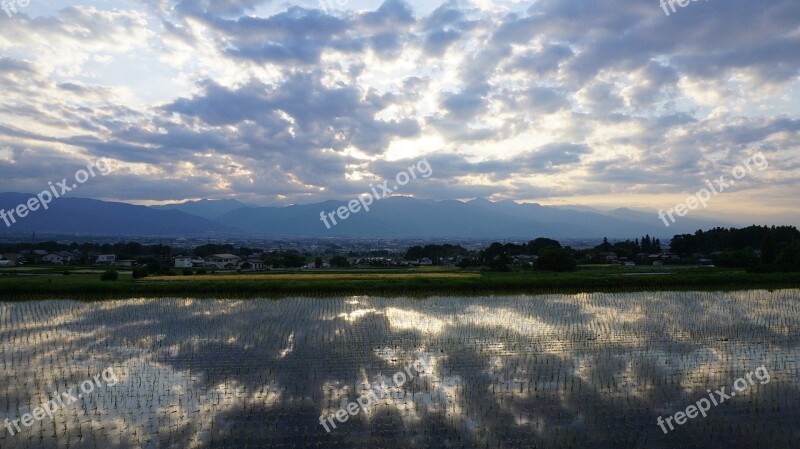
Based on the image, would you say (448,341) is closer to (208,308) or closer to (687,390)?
(687,390)

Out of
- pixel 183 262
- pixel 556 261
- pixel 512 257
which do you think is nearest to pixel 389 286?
pixel 556 261

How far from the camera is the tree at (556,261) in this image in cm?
3594

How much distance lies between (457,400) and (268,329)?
7.62 meters

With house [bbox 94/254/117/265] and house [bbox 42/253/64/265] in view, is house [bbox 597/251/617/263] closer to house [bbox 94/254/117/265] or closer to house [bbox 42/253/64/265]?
house [bbox 94/254/117/265]

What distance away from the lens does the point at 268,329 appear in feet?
45.9

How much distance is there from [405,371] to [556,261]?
1134 inches

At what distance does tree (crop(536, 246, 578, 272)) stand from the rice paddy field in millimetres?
18534

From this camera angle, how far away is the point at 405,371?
992 cm

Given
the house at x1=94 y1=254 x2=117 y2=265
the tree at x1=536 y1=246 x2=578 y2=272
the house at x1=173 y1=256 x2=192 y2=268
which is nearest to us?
the tree at x1=536 y1=246 x2=578 y2=272

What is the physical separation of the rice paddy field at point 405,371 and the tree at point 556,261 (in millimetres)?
18534

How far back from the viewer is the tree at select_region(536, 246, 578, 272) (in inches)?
1415

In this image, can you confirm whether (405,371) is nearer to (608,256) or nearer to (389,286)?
(389,286)

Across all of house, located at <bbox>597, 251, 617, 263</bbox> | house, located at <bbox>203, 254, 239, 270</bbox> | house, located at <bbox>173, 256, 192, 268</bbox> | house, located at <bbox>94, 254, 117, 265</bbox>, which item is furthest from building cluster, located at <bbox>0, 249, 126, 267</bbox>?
house, located at <bbox>597, 251, 617, 263</bbox>

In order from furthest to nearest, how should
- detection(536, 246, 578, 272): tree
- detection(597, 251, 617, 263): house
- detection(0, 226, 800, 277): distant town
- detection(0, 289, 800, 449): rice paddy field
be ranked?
1. detection(597, 251, 617, 263): house
2. detection(0, 226, 800, 277): distant town
3. detection(536, 246, 578, 272): tree
4. detection(0, 289, 800, 449): rice paddy field
